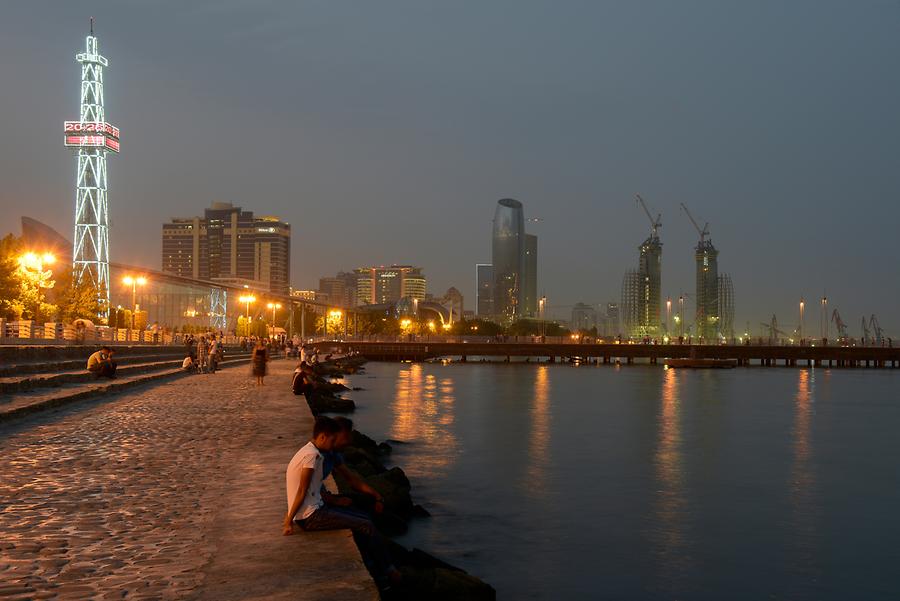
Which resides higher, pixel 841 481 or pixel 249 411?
pixel 249 411

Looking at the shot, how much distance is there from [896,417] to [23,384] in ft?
162

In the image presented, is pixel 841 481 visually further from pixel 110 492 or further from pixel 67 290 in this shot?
pixel 67 290

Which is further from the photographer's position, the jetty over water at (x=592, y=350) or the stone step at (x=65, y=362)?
the jetty over water at (x=592, y=350)

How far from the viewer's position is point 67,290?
3095 inches

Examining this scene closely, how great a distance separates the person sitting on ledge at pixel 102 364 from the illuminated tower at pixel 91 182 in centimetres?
7297

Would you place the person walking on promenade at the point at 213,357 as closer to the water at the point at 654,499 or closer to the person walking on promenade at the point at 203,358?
the person walking on promenade at the point at 203,358

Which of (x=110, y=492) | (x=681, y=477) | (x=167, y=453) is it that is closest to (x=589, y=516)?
(x=681, y=477)

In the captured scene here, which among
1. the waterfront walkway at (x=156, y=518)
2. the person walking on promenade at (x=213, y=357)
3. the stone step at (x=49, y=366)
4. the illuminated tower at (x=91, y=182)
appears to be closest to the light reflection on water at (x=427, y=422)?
the waterfront walkway at (x=156, y=518)

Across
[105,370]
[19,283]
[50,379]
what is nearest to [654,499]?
[50,379]

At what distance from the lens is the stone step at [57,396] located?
67.8 ft

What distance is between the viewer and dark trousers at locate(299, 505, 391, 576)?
9.53 meters

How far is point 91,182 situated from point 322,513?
105 m

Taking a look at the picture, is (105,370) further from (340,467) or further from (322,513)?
(322,513)

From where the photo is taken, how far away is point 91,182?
105 meters
